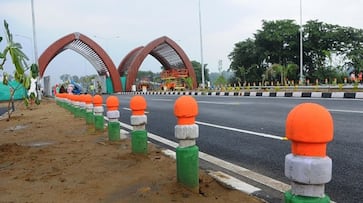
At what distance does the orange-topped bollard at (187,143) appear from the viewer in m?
2.93

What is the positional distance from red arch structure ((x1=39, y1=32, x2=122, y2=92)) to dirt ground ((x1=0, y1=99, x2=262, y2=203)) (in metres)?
39.5

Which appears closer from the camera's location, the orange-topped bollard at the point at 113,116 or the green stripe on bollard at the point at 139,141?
the green stripe on bollard at the point at 139,141

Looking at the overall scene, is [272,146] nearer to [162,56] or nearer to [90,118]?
[90,118]

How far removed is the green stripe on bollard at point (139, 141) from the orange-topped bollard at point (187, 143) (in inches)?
48.9

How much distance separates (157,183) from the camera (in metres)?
3.17

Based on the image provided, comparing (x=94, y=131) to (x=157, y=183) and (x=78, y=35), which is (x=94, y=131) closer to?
(x=157, y=183)

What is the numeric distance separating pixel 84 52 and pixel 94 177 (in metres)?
51.7

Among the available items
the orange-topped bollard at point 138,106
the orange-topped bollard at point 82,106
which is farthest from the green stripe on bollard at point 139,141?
the orange-topped bollard at point 82,106

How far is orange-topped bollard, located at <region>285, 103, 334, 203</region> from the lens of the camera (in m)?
1.65

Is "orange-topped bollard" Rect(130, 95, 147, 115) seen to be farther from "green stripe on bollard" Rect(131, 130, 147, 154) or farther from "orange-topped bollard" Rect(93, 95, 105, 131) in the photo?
"orange-topped bollard" Rect(93, 95, 105, 131)

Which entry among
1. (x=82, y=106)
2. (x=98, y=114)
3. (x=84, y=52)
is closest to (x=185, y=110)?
(x=98, y=114)

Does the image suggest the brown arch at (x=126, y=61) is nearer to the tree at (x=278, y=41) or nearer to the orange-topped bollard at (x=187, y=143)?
the tree at (x=278, y=41)

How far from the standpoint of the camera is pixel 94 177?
351 centimetres

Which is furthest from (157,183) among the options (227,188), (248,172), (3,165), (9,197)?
(3,165)
